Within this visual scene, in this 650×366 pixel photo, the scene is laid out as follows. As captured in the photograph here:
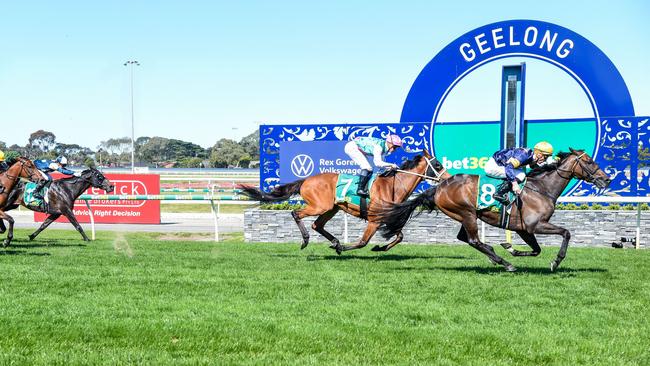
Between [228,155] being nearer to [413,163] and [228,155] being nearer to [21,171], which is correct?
[21,171]

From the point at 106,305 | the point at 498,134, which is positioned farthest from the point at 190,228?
the point at 106,305

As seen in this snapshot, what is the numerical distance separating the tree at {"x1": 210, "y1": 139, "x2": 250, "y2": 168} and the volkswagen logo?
3268 inches

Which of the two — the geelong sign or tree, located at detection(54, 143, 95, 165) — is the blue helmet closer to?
the geelong sign

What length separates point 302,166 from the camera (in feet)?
45.6

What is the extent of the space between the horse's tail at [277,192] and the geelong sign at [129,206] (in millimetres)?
8969

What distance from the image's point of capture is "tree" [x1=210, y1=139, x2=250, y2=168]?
98812 mm

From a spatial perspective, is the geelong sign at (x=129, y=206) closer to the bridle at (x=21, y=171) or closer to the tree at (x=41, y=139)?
the bridle at (x=21, y=171)

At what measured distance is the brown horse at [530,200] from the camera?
722 centimetres

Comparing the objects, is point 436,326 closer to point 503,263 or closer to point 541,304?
point 541,304

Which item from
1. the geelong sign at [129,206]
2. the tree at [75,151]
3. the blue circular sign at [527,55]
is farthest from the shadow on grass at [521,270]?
the tree at [75,151]

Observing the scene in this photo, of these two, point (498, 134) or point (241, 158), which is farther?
point (241, 158)

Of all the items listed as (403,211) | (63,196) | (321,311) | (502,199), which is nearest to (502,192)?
(502,199)

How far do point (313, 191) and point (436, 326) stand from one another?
436 centimetres

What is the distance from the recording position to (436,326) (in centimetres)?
477
